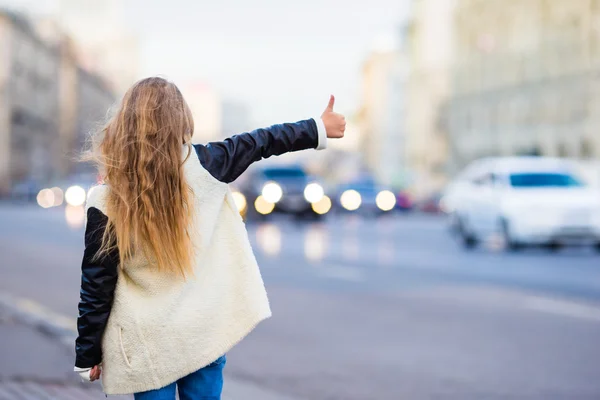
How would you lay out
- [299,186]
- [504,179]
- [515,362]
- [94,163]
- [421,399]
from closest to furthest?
1. [94,163]
2. [421,399]
3. [515,362]
4. [504,179]
5. [299,186]

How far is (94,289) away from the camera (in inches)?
128

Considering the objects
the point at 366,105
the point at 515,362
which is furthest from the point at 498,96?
the point at 366,105

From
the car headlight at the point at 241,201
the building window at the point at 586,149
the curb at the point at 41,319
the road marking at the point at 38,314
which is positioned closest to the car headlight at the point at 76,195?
the car headlight at the point at 241,201

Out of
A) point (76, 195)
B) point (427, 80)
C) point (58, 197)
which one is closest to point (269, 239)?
point (76, 195)

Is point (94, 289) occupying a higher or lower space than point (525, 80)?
lower

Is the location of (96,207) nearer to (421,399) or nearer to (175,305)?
(175,305)

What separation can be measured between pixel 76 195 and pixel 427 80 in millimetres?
43079

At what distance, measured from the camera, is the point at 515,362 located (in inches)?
302

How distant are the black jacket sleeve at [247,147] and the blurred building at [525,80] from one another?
152 ft

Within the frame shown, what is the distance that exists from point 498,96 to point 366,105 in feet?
237

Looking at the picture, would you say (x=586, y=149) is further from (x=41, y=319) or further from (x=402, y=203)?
(x=41, y=319)

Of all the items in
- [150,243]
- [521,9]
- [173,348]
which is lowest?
[173,348]

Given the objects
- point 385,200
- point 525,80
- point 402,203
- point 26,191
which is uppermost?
point 525,80

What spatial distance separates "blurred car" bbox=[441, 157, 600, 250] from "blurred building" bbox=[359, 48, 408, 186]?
281ft
